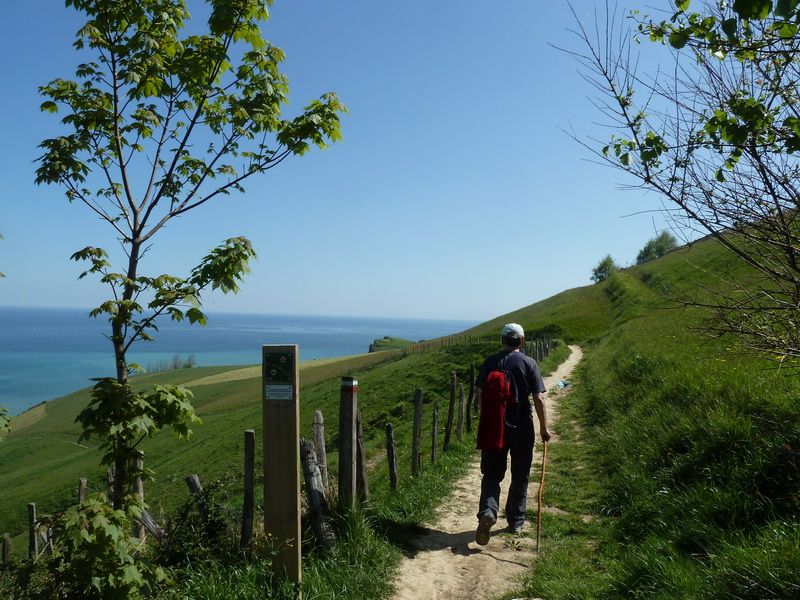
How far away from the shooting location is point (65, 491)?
118 ft

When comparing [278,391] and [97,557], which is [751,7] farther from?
[97,557]

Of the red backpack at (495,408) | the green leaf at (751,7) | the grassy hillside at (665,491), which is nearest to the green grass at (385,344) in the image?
the grassy hillside at (665,491)

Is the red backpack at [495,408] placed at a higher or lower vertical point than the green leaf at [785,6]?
lower

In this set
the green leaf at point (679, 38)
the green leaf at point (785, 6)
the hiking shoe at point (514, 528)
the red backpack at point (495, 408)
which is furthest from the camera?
the hiking shoe at point (514, 528)

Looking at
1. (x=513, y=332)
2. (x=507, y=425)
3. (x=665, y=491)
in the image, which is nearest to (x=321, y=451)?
(x=507, y=425)

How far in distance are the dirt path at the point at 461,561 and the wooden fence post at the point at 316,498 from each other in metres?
0.86

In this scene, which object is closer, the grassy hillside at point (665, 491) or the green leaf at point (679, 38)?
the green leaf at point (679, 38)

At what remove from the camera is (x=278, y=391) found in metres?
4.87

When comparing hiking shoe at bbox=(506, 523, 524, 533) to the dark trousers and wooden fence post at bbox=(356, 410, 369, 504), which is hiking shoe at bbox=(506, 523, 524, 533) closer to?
the dark trousers

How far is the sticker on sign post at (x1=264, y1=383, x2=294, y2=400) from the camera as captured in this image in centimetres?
484

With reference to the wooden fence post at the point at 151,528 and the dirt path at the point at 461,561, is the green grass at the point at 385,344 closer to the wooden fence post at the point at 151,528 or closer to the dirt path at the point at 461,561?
the dirt path at the point at 461,561

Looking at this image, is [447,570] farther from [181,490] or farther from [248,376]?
[248,376]

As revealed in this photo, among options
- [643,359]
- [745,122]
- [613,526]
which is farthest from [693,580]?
[643,359]

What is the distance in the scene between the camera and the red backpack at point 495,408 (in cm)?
623
